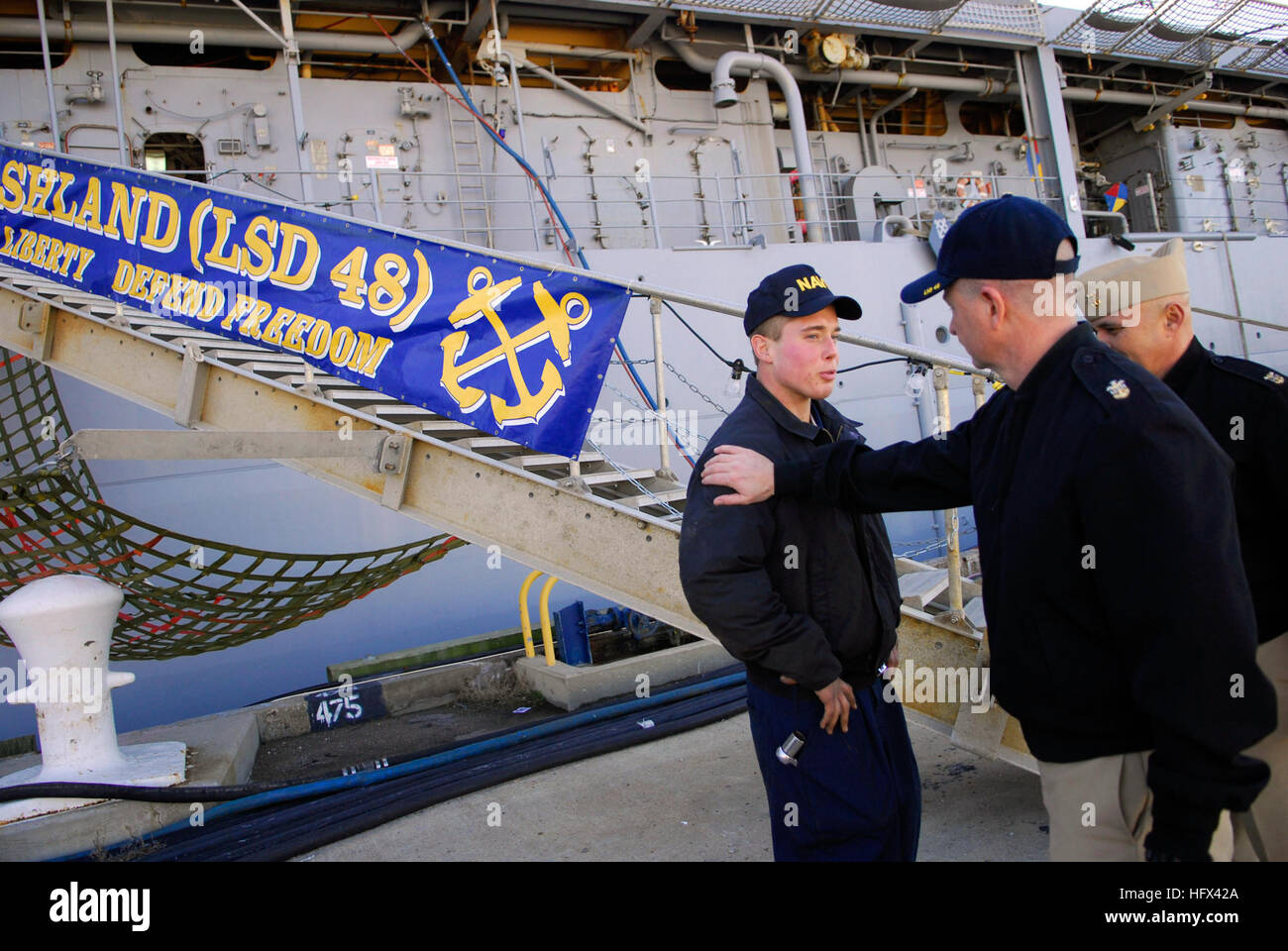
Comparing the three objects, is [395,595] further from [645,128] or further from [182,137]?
[645,128]

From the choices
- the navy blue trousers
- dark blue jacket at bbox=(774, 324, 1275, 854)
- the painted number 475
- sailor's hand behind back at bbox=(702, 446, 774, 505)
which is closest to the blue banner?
sailor's hand behind back at bbox=(702, 446, 774, 505)

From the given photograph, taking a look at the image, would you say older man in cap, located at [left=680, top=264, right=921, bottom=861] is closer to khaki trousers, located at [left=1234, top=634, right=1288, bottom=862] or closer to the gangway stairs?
khaki trousers, located at [left=1234, top=634, right=1288, bottom=862]

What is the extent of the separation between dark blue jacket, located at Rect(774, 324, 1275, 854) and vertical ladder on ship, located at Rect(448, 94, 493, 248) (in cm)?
841

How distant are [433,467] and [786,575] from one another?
219cm

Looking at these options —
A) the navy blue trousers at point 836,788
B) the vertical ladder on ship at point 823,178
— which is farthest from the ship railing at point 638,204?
the navy blue trousers at point 836,788

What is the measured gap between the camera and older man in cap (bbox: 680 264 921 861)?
1966 millimetres

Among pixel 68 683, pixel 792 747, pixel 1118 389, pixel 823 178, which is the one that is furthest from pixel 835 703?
pixel 823 178

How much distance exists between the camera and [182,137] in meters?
8.66

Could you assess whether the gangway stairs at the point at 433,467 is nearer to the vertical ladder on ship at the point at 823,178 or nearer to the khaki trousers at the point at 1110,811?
the khaki trousers at the point at 1110,811

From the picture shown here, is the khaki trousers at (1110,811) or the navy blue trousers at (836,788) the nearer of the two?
the khaki trousers at (1110,811)

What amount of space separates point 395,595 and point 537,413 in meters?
4.78

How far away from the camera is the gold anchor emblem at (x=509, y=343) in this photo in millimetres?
3682
